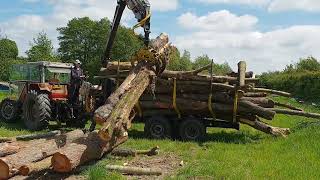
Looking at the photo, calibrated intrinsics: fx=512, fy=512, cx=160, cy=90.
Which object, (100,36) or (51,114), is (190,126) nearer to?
(51,114)

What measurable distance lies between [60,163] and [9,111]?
9.89 m

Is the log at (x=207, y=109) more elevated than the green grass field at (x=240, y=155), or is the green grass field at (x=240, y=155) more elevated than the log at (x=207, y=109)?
the log at (x=207, y=109)

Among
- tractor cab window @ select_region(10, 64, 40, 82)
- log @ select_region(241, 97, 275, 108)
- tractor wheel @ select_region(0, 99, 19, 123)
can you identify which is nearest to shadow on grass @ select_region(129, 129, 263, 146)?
log @ select_region(241, 97, 275, 108)

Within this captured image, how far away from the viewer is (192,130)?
1470 centimetres

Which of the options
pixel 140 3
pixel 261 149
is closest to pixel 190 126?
pixel 261 149

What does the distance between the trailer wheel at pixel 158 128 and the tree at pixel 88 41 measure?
58.2 m

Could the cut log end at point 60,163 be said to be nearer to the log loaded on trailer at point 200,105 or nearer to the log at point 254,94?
the log loaded on trailer at point 200,105

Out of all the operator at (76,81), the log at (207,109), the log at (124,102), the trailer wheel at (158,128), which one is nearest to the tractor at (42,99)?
the operator at (76,81)

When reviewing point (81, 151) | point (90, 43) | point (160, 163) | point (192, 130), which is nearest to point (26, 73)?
point (192, 130)

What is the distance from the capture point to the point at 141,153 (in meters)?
11.6

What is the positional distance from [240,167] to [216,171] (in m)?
0.76

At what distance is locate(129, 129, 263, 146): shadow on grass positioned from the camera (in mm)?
14422

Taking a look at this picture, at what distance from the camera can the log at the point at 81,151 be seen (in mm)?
9016

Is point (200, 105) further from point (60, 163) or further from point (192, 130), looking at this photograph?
point (60, 163)
